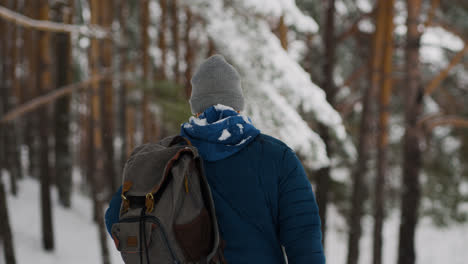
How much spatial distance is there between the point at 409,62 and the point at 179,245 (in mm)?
8288

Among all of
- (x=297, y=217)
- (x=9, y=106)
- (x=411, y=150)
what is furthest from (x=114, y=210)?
Result: (x=9, y=106)

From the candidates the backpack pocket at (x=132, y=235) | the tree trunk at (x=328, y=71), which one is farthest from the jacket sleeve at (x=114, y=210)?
the tree trunk at (x=328, y=71)

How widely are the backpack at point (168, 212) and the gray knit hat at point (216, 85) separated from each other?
0.83 ft

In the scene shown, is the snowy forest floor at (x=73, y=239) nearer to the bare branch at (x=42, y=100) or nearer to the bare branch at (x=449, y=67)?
the bare branch at (x=42, y=100)

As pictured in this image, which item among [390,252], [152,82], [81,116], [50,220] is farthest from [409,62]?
[81,116]

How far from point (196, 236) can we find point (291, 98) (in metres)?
4.41

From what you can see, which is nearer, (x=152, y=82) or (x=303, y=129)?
(x=303, y=129)

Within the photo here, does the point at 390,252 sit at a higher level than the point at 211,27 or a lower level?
lower

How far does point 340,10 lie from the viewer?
40.7 ft

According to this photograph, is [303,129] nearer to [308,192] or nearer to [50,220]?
[308,192]

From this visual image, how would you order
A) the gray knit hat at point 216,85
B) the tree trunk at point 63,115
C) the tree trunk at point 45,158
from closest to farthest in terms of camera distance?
the gray knit hat at point 216,85, the tree trunk at point 45,158, the tree trunk at point 63,115

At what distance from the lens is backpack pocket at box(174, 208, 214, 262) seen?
1538mm

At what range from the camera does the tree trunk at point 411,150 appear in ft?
28.7

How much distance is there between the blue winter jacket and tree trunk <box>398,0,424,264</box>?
26.1 feet
